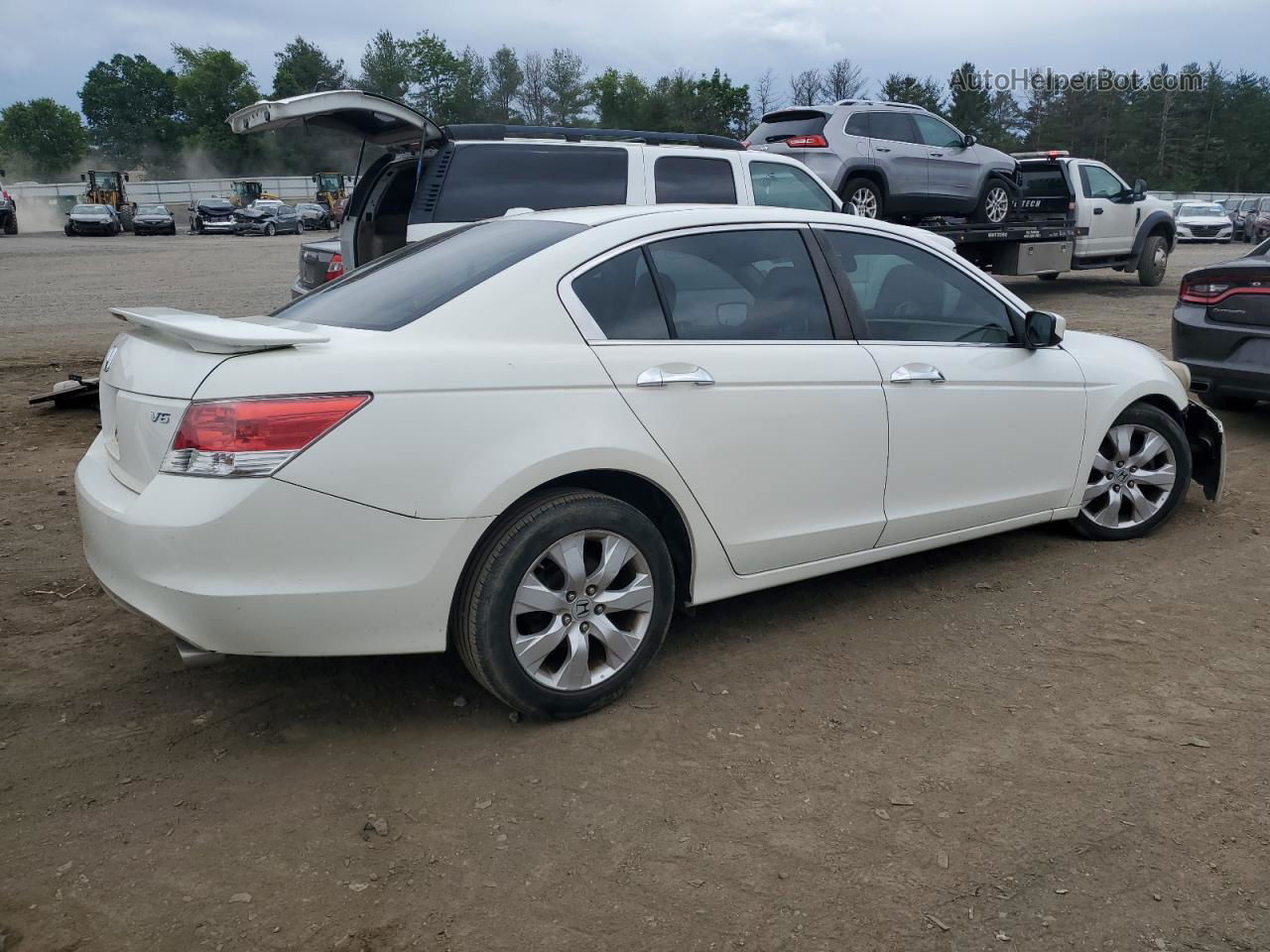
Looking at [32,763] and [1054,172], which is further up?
[1054,172]

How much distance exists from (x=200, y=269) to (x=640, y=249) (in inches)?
885

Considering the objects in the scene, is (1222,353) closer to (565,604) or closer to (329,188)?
(565,604)

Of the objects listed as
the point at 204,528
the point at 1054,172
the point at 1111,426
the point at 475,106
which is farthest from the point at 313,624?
the point at 475,106

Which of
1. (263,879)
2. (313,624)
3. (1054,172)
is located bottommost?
(263,879)

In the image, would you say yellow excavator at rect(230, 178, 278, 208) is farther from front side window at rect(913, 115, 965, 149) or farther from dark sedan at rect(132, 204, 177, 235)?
front side window at rect(913, 115, 965, 149)

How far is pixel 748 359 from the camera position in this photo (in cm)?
371

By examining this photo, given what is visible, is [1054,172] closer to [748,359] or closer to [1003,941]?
[748,359]

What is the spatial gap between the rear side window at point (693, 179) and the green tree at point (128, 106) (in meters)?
109

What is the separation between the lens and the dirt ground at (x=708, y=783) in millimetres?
2514

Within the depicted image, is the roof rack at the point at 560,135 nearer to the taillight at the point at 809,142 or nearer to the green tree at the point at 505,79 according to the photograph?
the taillight at the point at 809,142

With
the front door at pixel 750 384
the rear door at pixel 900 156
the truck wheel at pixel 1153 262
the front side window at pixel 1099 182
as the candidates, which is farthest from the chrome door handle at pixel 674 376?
the truck wheel at pixel 1153 262

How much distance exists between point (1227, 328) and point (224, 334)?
21.9 ft

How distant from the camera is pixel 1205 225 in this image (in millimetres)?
32469

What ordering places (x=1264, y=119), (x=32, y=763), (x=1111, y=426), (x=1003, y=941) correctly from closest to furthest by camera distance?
(x=1003, y=941), (x=32, y=763), (x=1111, y=426), (x=1264, y=119)
